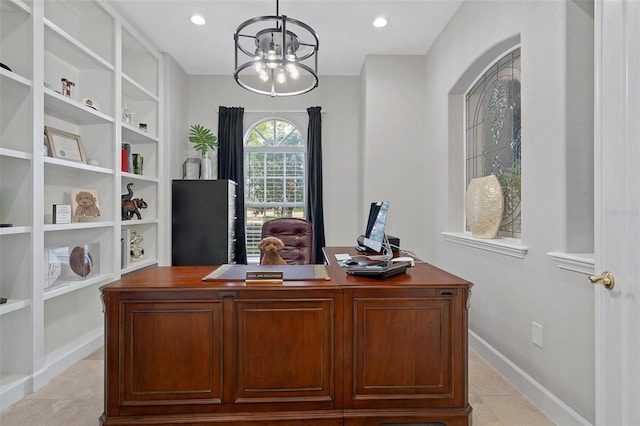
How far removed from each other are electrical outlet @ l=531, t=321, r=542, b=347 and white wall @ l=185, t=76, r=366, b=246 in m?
2.78

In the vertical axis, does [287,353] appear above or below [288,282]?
below

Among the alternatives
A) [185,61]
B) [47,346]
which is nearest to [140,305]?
[47,346]

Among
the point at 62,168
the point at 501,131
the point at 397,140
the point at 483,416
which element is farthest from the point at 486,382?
the point at 62,168

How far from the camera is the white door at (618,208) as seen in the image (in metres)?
1.07

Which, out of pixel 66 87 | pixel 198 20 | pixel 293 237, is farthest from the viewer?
pixel 293 237

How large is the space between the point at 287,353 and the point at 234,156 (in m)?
3.43

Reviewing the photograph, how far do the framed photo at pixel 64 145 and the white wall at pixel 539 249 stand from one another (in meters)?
3.42

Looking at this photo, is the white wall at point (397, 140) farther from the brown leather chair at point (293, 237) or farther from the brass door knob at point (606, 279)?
the brass door knob at point (606, 279)

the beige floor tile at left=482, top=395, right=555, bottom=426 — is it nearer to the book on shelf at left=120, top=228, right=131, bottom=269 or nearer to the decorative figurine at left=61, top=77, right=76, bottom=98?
the book on shelf at left=120, top=228, right=131, bottom=269

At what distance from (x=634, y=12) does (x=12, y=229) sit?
3.15m

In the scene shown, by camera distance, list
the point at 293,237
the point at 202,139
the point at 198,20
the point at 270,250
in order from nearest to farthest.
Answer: the point at 270,250
the point at 198,20
the point at 293,237
the point at 202,139

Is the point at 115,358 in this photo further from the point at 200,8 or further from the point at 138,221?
the point at 200,8

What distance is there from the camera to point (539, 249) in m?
2.03

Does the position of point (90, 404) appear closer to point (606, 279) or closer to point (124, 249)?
point (124, 249)
